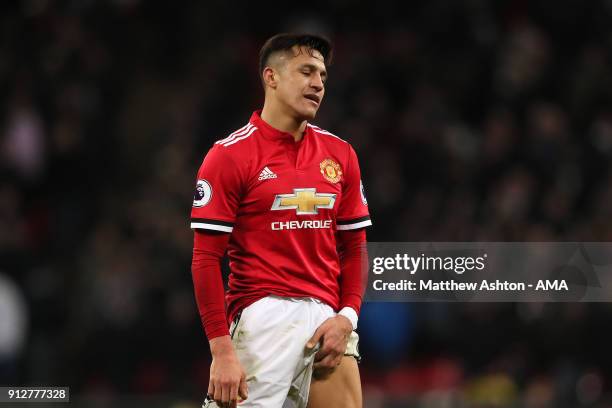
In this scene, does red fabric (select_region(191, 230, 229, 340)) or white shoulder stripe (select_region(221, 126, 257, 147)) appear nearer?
red fabric (select_region(191, 230, 229, 340))

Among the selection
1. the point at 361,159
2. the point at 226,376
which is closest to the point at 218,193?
the point at 226,376

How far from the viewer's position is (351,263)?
177 inches

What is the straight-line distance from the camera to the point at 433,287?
211 inches

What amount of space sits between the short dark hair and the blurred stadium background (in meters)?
3.02

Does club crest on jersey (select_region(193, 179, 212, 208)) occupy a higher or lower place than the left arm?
higher

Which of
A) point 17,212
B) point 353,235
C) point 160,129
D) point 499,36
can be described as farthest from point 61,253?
point 353,235

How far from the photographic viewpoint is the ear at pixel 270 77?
14.5ft

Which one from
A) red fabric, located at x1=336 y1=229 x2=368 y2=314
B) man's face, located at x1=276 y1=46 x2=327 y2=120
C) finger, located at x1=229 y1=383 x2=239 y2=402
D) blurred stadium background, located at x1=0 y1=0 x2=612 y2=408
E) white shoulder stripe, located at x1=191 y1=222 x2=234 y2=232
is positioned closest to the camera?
finger, located at x1=229 y1=383 x2=239 y2=402

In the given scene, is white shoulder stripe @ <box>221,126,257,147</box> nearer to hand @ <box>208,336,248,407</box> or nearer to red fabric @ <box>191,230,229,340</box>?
red fabric @ <box>191,230,229,340</box>

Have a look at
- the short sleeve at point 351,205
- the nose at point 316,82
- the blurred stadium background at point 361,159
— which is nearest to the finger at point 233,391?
the short sleeve at point 351,205

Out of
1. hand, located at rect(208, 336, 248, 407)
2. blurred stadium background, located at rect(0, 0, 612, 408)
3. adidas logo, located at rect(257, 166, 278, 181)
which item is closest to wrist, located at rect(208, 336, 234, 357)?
hand, located at rect(208, 336, 248, 407)

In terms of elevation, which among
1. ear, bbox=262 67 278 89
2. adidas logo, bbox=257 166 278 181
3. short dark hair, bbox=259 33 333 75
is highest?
short dark hair, bbox=259 33 333 75

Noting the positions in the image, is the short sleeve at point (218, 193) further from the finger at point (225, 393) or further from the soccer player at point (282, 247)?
the finger at point (225, 393)

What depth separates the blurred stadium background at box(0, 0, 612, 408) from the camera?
7.82m
